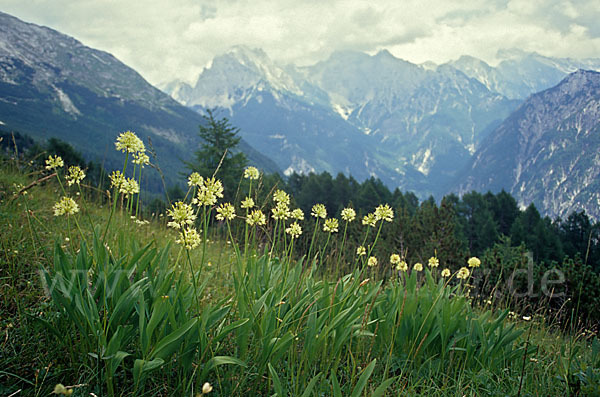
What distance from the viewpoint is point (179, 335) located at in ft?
7.20

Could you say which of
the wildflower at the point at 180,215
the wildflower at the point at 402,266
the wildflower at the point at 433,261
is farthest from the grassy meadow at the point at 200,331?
the wildflower at the point at 433,261

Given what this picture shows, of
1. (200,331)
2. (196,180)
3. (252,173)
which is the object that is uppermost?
(252,173)

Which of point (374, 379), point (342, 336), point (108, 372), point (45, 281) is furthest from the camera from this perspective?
point (374, 379)

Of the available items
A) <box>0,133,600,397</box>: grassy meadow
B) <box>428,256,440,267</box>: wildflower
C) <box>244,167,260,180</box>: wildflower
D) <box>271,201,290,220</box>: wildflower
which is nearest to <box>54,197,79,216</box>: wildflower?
<box>0,133,600,397</box>: grassy meadow

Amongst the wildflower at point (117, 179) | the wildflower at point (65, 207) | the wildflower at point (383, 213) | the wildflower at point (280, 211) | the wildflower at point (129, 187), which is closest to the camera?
the wildflower at point (65, 207)

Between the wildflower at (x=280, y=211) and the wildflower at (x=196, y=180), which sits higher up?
the wildflower at (x=196, y=180)

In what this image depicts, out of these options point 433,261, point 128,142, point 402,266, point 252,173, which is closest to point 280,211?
point 252,173

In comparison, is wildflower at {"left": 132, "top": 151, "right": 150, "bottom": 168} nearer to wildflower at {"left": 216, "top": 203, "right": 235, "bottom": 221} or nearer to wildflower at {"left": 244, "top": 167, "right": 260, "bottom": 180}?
wildflower at {"left": 216, "top": 203, "right": 235, "bottom": 221}

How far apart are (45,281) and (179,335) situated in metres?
1.03

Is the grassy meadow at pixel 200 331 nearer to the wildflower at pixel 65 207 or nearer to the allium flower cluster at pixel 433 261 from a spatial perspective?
the wildflower at pixel 65 207

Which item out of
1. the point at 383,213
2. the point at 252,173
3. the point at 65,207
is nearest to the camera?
the point at 65,207

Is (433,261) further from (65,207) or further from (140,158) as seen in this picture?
(65,207)

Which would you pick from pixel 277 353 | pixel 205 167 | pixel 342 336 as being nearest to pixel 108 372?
pixel 277 353

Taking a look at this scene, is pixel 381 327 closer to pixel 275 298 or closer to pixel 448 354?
pixel 448 354
